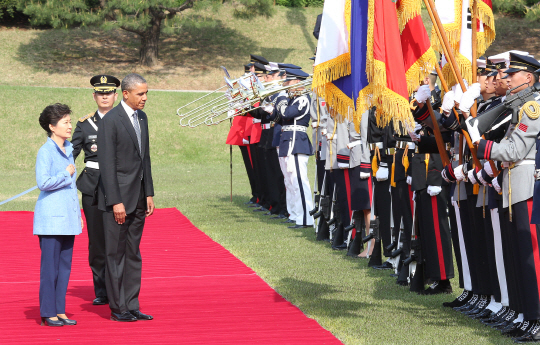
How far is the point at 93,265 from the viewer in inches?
260

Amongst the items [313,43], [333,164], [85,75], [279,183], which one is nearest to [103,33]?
[85,75]

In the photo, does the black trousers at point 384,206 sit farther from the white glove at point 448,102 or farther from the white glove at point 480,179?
the white glove at point 448,102

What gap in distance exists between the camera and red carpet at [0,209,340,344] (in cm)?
539

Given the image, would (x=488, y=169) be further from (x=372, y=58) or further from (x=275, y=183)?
(x=275, y=183)

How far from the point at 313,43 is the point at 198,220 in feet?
78.9

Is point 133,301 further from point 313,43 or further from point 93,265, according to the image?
point 313,43

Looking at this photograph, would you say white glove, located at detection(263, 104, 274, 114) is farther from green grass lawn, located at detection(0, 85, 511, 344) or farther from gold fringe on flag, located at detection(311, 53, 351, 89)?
gold fringe on flag, located at detection(311, 53, 351, 89)

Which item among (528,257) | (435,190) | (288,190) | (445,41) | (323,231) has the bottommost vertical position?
(323,231)

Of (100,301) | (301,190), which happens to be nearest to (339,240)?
(301,190)

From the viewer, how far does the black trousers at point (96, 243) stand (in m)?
6.57

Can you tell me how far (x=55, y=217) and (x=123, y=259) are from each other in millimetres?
670

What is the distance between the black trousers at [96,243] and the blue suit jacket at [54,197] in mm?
660

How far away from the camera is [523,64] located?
5238 mm

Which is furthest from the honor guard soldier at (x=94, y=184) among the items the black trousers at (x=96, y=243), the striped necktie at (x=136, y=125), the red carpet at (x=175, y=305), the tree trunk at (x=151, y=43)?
the tree trunk at (x=151, y=43)
